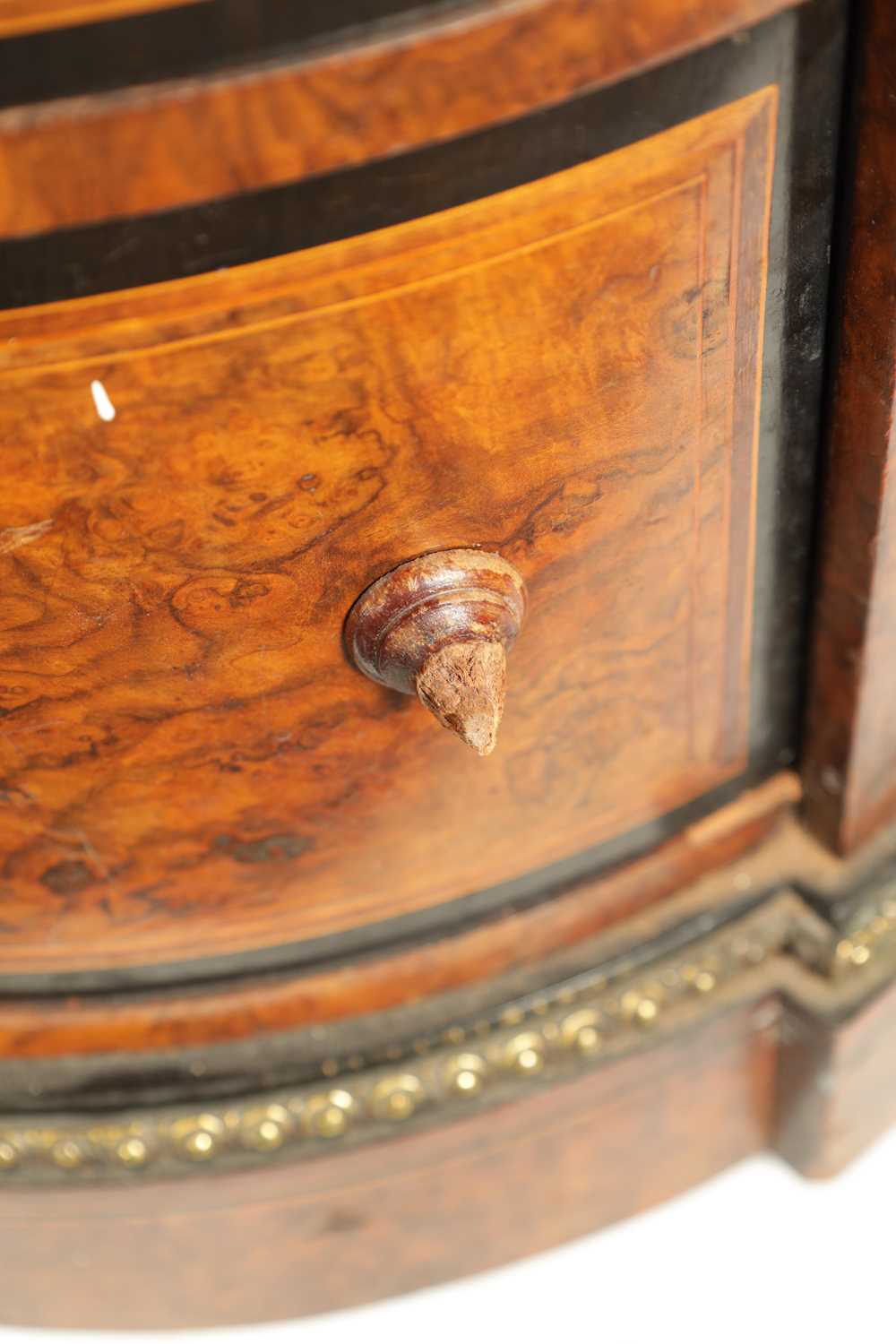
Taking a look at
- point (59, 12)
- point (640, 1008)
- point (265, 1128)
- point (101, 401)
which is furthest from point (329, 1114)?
point (59, 12)

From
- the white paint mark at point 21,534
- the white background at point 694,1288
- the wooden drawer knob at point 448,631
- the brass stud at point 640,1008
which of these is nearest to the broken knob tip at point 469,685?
the wooden drawer knob at point 448,631

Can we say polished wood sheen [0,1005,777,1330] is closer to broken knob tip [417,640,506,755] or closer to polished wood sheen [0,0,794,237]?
A: broken knob tip [417,640,506,755]

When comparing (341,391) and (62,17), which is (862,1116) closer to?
(341,391)

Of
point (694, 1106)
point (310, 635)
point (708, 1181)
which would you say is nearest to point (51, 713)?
point (310, 635)

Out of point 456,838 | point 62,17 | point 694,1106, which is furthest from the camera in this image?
point 694,1106

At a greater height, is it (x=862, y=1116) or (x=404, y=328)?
(x=404, y=328)

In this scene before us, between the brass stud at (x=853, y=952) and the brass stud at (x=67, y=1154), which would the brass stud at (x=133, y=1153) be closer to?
the brass stud at (x=67, y=1154)
